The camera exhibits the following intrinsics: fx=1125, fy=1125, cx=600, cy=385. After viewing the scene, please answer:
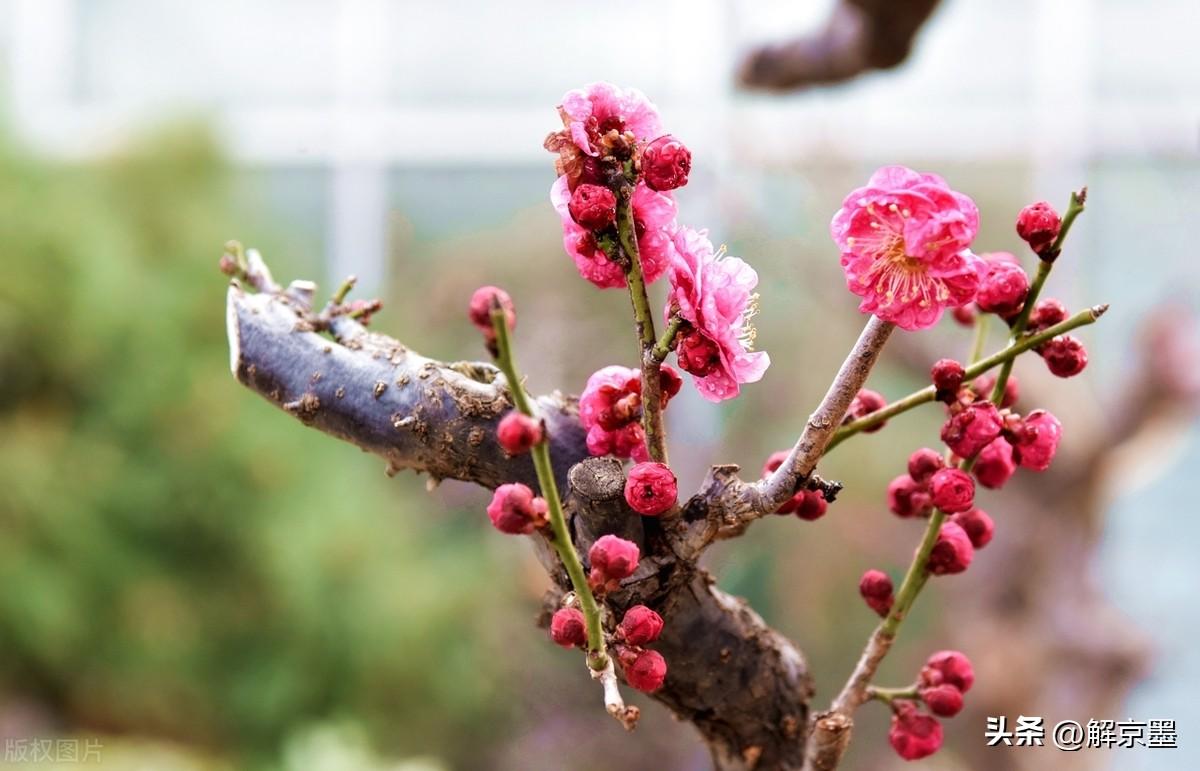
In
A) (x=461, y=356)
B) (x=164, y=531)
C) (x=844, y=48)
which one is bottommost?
(x=164, y=531)

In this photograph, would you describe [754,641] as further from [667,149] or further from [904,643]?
[904,643]

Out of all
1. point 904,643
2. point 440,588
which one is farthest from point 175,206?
point 904,643

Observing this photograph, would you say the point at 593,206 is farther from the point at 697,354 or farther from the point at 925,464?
the point at 925,464

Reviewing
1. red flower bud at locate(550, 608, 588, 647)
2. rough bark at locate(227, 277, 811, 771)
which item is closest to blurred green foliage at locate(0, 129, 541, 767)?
rough bark at locate(227, 277, 811, 771)

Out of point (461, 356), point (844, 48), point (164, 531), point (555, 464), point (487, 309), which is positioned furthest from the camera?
point (461, 356)

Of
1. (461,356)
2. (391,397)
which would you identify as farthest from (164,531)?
(391,397)

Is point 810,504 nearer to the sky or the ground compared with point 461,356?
nearer to the ground
